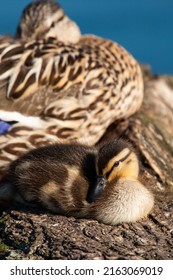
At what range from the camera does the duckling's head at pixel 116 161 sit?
15.1 feet

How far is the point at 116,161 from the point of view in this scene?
4.63 metres

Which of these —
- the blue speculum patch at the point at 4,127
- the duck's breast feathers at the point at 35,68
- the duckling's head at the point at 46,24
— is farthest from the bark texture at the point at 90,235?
the duckling's head at the point at 46,24

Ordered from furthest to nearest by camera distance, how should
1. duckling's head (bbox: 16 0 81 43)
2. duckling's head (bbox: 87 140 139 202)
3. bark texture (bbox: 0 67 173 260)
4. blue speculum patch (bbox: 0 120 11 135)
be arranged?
duckling's head (bbox: 16 0 81 43)
blue speculum patch (bbox: 0 120 11 135)
duckling's head (bbox: 87 140 139 202)
bark texture (bbox: 0 67 173 260)

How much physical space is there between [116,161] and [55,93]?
1.09m

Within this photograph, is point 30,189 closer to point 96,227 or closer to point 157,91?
point 96,227

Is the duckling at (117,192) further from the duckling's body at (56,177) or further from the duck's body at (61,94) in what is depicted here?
the duck's body at (61,94)

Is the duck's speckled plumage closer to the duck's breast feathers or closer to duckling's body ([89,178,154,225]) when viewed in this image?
the duck's breast feathers

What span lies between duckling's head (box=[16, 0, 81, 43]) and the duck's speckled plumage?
0.80 ft

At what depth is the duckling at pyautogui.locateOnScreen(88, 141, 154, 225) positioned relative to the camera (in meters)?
4.61

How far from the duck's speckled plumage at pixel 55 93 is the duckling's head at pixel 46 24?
0.80ft

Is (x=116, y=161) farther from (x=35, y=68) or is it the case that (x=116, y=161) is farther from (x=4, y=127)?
A: (x=35, y=68)

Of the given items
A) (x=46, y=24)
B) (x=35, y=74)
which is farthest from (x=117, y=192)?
(x=46, y=24)

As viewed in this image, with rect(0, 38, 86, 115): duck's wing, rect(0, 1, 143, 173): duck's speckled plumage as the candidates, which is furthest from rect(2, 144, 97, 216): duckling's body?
rect(0, 38, 86, 115): duck's wing
